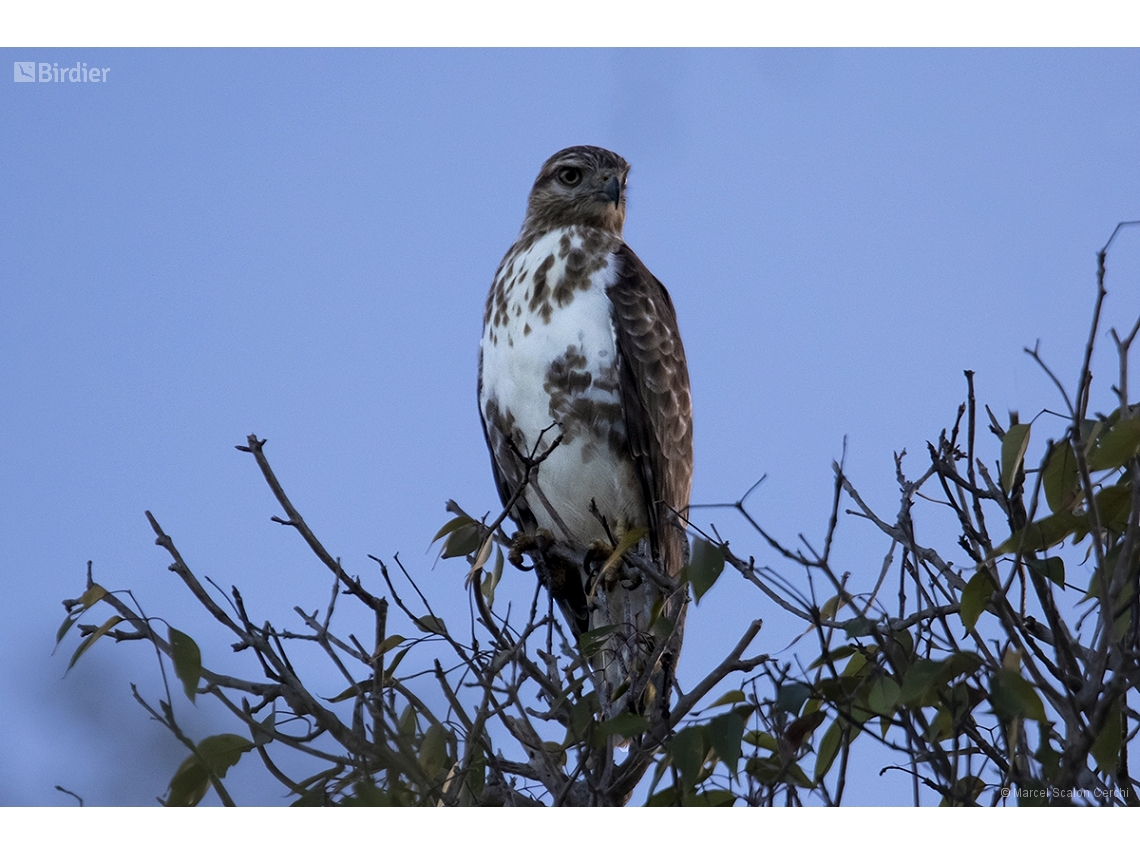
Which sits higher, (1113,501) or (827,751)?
(1113,501)

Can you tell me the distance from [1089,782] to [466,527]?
1.66 meters

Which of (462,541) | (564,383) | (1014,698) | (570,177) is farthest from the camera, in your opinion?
(570,177)

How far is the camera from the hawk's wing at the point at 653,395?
4.41 meters

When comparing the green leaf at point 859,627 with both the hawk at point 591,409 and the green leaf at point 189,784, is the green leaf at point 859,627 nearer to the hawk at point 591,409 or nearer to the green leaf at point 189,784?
the green leaf at point 189,784

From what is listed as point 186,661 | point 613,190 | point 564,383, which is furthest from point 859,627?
point 613,190

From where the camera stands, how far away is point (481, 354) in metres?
4.69

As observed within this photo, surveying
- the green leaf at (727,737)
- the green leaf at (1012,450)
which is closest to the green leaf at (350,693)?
the green leaf at (727,737)

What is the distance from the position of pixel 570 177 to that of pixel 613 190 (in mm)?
219

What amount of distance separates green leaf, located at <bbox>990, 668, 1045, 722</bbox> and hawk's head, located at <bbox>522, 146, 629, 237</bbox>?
3.20 metres

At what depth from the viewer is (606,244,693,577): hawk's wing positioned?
441cm

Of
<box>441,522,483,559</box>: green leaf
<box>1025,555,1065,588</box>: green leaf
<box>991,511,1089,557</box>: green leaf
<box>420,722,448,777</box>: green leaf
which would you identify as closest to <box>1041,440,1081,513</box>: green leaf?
<box>991,511,1089,557</box>: green leaf

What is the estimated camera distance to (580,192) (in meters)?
4.95

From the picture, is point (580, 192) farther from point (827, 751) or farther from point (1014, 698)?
point (1014, 698)

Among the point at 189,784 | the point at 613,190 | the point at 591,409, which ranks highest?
the point at 613,190
